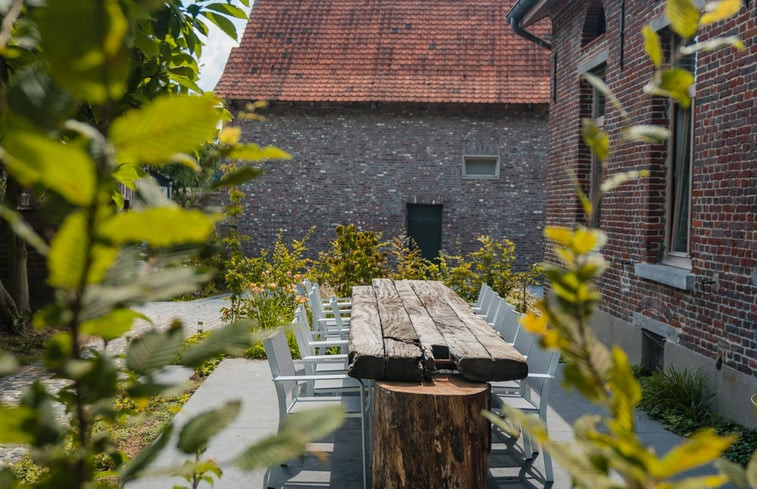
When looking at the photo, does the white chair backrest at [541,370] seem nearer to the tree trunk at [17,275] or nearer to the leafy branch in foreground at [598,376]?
the leafy branch in foreground at [598,376]

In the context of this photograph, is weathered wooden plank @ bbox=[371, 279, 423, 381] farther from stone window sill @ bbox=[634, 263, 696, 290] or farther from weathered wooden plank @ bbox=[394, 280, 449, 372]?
stone window sill @ bbox=[634, 263, 696, 290]

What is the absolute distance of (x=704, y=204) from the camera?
6.43 meters

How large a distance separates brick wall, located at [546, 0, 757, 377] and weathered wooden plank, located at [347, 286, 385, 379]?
2857 millimetres

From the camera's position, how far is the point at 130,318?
765 millimetres

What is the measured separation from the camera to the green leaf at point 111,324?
0.71 m

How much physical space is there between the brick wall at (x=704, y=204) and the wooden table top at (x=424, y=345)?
2070mm

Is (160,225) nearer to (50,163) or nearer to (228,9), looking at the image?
(50,163)

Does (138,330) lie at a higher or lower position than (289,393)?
lower

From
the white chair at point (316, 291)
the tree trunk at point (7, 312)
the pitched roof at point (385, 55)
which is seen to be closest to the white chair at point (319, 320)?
the white chair at point (316, 291)

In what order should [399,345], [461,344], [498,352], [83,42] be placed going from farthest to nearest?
[461,344] < [399,345] < [498,352] < [83,42]

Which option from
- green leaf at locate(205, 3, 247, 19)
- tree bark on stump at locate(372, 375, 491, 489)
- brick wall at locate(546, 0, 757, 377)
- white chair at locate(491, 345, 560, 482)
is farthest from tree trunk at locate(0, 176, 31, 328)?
green leaf at locate(205, 3, 247, 19)

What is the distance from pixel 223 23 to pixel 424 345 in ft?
7.67

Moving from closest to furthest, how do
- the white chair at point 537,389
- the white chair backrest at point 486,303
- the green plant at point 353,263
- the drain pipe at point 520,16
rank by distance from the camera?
the white chair at point 537,389 → the white chair backrest at point 486,303 → the green plant at point 353,263 → the drain pipe at point 520,16

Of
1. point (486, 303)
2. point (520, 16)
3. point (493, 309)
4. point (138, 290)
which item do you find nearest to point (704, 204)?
point (493, 309)
